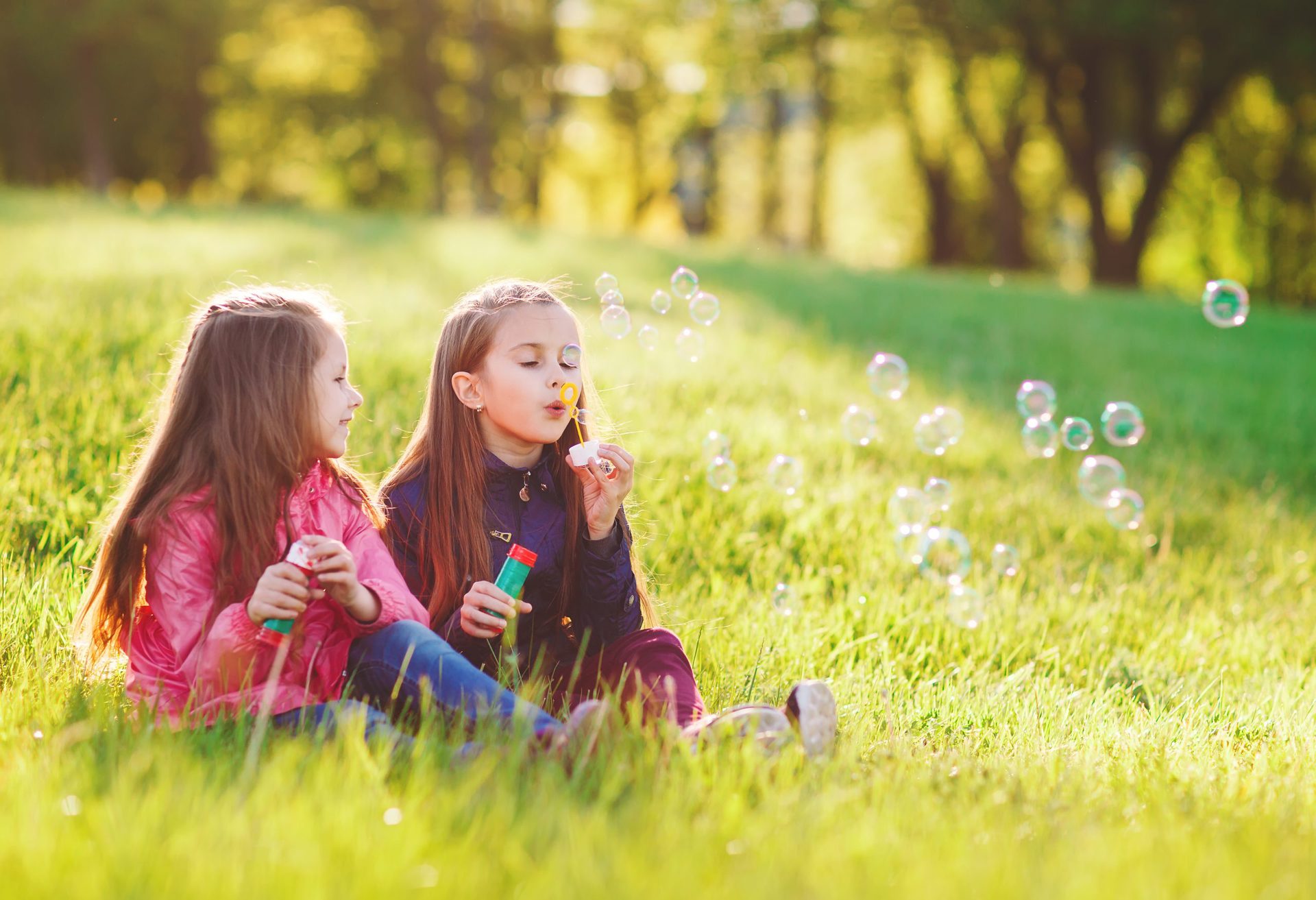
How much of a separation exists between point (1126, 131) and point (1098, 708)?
23.5 m

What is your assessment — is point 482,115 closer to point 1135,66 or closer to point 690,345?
point 1135,66

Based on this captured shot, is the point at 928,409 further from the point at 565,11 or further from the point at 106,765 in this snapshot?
A: the point at 565,11

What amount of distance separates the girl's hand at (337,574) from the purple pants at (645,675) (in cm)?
58

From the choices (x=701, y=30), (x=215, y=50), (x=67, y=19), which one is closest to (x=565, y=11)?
(x=701, y=30)

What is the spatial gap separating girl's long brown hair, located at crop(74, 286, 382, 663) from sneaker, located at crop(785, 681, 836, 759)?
4.32 ft

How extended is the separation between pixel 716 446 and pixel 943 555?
95 centimetres

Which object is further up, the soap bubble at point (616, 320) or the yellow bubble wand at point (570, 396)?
the soap bubble at point (616, 320)

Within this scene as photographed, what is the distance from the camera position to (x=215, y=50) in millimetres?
28750

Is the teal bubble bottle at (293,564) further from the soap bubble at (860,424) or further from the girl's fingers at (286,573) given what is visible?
the soap bubble at (860,424)

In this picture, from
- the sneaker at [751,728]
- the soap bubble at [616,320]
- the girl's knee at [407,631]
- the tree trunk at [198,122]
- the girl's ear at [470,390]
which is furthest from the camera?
the tree trunk at [198,122]

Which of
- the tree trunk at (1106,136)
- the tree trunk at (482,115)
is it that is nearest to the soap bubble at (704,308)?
the tree trunk at (482,115)

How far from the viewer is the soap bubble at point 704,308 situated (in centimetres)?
435

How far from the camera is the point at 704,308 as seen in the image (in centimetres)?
439

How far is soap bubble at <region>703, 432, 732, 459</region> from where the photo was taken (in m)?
4.09
